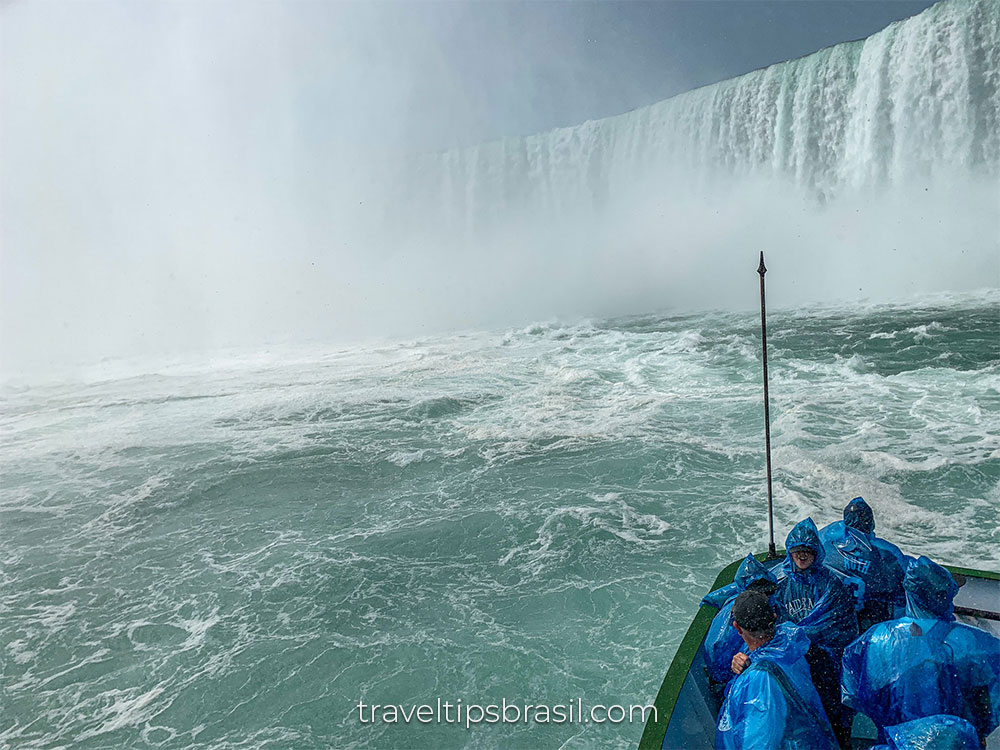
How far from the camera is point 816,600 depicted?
267 centimetres

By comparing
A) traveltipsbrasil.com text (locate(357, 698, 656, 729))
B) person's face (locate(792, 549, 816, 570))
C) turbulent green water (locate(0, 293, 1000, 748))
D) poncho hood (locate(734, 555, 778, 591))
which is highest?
person's face (locate(792, 549, 816, 570))

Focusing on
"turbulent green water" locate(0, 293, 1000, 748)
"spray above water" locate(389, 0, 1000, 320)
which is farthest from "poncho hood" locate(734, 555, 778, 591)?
"spray above water" locate(389, 0, 1000, 320)

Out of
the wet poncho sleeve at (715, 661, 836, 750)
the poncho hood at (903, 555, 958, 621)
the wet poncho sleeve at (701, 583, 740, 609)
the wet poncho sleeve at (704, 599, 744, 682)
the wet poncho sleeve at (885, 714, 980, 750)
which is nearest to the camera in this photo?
the wet poncho sleeve at (885, 714, 980, 750)

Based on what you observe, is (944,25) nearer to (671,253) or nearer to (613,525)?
(671,253)

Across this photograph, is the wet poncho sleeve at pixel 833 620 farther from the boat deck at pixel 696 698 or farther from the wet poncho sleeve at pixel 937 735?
the wet poncho sleeve at pixel 937 735

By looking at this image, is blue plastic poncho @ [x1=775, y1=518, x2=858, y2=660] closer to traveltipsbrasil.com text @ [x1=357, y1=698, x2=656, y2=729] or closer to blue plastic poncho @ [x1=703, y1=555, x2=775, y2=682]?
blue plastic poncho @ [x1=703, y1=555, x2=775, y2=682]

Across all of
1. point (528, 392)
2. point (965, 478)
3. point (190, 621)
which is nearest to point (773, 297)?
point (528, 392)

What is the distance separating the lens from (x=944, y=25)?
20.7 meters

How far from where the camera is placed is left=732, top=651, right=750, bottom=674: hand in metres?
2.17

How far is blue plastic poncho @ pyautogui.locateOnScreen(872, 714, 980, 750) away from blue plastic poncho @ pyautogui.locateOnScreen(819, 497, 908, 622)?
1.09m

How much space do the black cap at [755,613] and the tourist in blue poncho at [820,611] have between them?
288 millimetres

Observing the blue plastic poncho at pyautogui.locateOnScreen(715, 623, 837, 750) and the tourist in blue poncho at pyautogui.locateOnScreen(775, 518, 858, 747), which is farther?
the tourist in blue poncho at pyautogui.locateOnScreen(775, 518, 858, 747)

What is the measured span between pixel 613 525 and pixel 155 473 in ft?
22.8

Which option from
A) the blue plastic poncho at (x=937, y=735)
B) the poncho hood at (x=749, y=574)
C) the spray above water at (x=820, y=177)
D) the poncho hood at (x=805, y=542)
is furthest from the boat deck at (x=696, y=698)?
the spray above water at (x=820, y=177)
